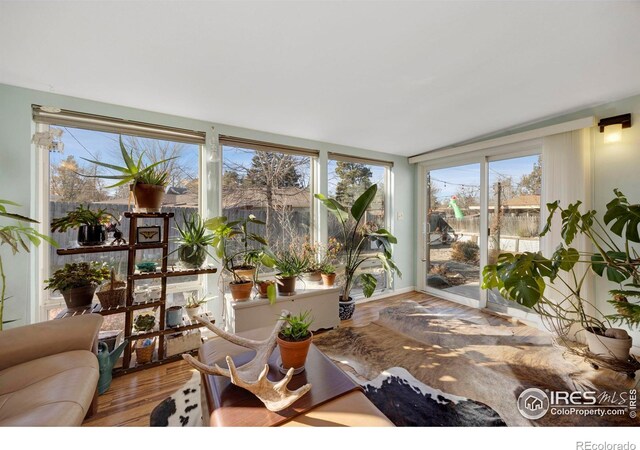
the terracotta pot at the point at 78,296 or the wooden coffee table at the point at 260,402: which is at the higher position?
the terracotta pot at the point at 78,296

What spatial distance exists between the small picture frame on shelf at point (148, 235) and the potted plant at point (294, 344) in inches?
60.9

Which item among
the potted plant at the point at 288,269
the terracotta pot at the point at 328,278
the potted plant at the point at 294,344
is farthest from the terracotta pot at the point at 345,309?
the potted plant at the point at 294,344

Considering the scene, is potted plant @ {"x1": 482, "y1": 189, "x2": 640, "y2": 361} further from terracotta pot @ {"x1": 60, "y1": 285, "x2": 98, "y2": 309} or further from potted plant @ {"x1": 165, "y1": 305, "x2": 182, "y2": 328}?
terracotta pot @ {"x1": 60, "y1": 285, "x2": 98, "y2": 309}

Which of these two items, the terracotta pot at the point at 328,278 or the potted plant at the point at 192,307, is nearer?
the potted plant at the point at 192,307

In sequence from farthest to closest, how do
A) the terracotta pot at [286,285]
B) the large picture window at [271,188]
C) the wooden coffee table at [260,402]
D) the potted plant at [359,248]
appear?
the potted plant at [359,248]
the large picture window at [271,188]
the terracotta pot at [286,285]
the wooden coffee table at [260,402]

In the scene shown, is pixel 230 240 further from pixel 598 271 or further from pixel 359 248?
pixel 598 271

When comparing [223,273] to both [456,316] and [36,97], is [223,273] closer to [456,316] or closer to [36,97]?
[36,97]

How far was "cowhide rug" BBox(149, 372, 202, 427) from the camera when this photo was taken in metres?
1.50

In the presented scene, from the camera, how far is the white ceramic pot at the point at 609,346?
1923 millimetres

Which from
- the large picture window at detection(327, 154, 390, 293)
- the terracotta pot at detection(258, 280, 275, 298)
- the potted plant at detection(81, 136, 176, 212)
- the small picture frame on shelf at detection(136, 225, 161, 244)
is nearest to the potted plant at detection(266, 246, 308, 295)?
the terracotta pot at detection(258, 280, 275, 298)

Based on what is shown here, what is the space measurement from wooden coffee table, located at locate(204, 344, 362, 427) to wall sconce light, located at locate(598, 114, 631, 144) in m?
3.26

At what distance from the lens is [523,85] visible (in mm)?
1976

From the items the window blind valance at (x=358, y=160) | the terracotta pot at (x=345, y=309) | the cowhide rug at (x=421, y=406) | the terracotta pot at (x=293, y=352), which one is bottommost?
the cowhide rug at (x=421, y=406)

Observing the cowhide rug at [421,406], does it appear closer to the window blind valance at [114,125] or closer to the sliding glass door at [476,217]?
the sliding glass door at [476,217]
